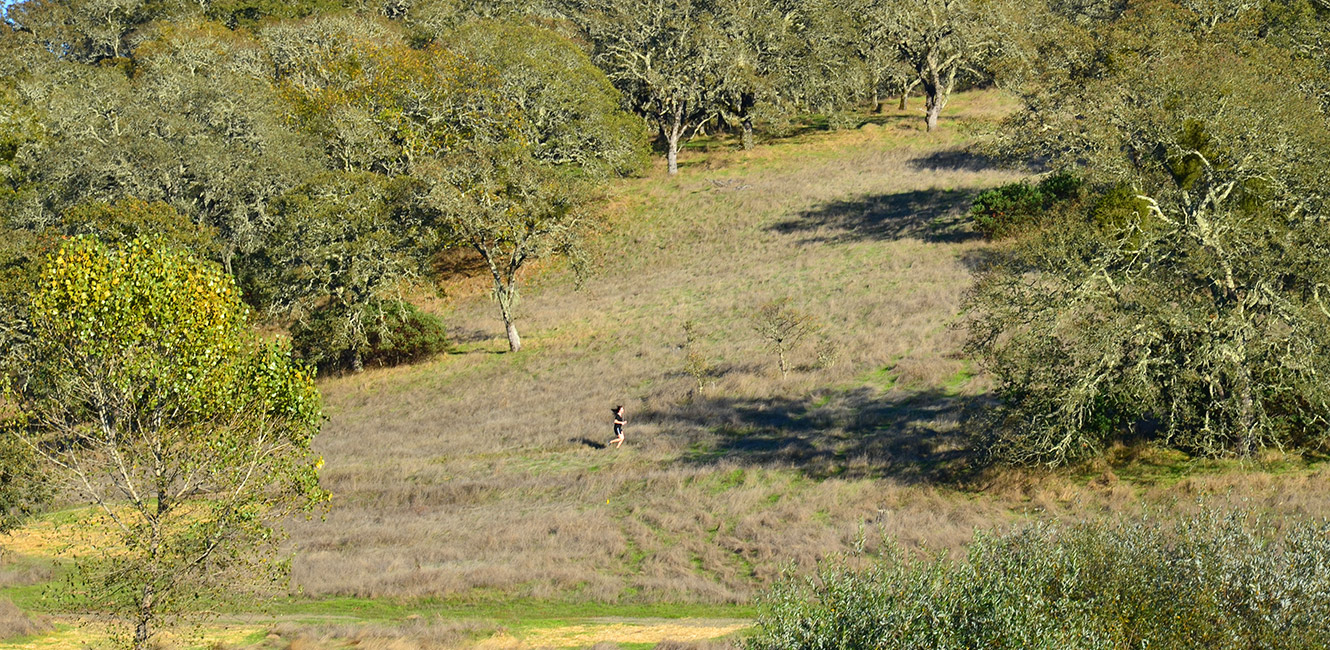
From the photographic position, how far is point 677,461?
30.7 meters

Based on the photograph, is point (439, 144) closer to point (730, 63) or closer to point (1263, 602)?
point (730, 63)

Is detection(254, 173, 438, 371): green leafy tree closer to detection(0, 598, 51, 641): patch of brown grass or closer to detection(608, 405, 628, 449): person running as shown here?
detection(608, 405, 628, 449): person running

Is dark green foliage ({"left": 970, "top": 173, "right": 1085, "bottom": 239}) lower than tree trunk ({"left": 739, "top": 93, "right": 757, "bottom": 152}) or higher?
lower

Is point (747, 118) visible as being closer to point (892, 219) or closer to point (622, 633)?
point (892, 219)

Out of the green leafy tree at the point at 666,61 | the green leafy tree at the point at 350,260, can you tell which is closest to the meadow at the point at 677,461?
the green leafy tree at the point at 350,260

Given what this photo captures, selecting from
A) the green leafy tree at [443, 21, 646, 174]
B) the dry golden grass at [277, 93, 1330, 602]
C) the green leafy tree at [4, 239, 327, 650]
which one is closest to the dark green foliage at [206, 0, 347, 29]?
the green leafy tree at [443, 21, 646, 174]

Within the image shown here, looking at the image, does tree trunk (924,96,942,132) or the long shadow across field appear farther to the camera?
tree trunk (924,96,942,132)

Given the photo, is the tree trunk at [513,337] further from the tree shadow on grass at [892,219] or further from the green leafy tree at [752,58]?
the green leafy tree at [752,58]

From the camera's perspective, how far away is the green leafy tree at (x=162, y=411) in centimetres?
1441

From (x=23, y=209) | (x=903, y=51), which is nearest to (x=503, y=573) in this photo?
(x=23, y=209)

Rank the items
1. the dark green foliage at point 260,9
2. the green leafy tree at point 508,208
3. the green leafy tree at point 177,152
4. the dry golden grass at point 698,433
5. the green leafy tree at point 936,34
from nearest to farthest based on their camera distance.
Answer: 1. the dry golden grass at point 698,433
2. the green leafy tree at point 508,208
3. the green leafy tree at point 177,152
4. the green leafy tree at point 936,34
5. the dark green foliage at point 260,9

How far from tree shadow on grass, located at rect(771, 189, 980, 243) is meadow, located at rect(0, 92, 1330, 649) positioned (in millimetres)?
240

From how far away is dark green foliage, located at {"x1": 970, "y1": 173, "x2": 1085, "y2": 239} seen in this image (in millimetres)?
49906

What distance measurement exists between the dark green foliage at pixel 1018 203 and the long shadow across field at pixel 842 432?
2113 cm
